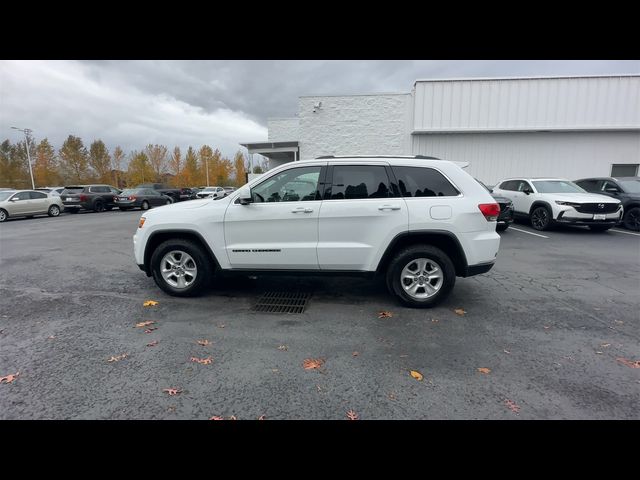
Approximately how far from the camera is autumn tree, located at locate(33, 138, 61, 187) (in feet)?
141

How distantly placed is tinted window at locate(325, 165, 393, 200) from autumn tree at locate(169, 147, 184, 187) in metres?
56.8

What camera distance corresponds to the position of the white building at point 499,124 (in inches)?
564

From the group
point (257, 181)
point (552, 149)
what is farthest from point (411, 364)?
point (552, 149)

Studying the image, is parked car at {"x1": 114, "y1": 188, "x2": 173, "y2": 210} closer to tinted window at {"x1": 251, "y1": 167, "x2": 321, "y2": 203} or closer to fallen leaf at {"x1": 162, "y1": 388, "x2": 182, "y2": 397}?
tinted window at {"x1": 251, "y1": 167, "x2": 321, "y2": 203}

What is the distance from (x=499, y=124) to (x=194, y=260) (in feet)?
51.9

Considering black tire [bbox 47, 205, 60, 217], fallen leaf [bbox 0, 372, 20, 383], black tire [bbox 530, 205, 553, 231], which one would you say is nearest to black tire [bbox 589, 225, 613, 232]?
black tire [bbox 530, 205, 553, 231]

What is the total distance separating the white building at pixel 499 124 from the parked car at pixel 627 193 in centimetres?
388

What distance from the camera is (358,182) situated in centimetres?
419

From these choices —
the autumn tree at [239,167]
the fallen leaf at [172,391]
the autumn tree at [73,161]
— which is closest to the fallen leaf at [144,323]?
the fallen leaf at [172,391]

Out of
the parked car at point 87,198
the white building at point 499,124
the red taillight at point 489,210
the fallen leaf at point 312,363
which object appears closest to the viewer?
the fallen leaf at point 312,363

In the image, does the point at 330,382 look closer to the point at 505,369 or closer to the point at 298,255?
the point at 505,369

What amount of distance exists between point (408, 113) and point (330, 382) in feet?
50.6

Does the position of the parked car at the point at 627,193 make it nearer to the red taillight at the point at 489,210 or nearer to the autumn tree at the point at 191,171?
the red taillight at the point at 489,210

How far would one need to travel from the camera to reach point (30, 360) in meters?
3.01
